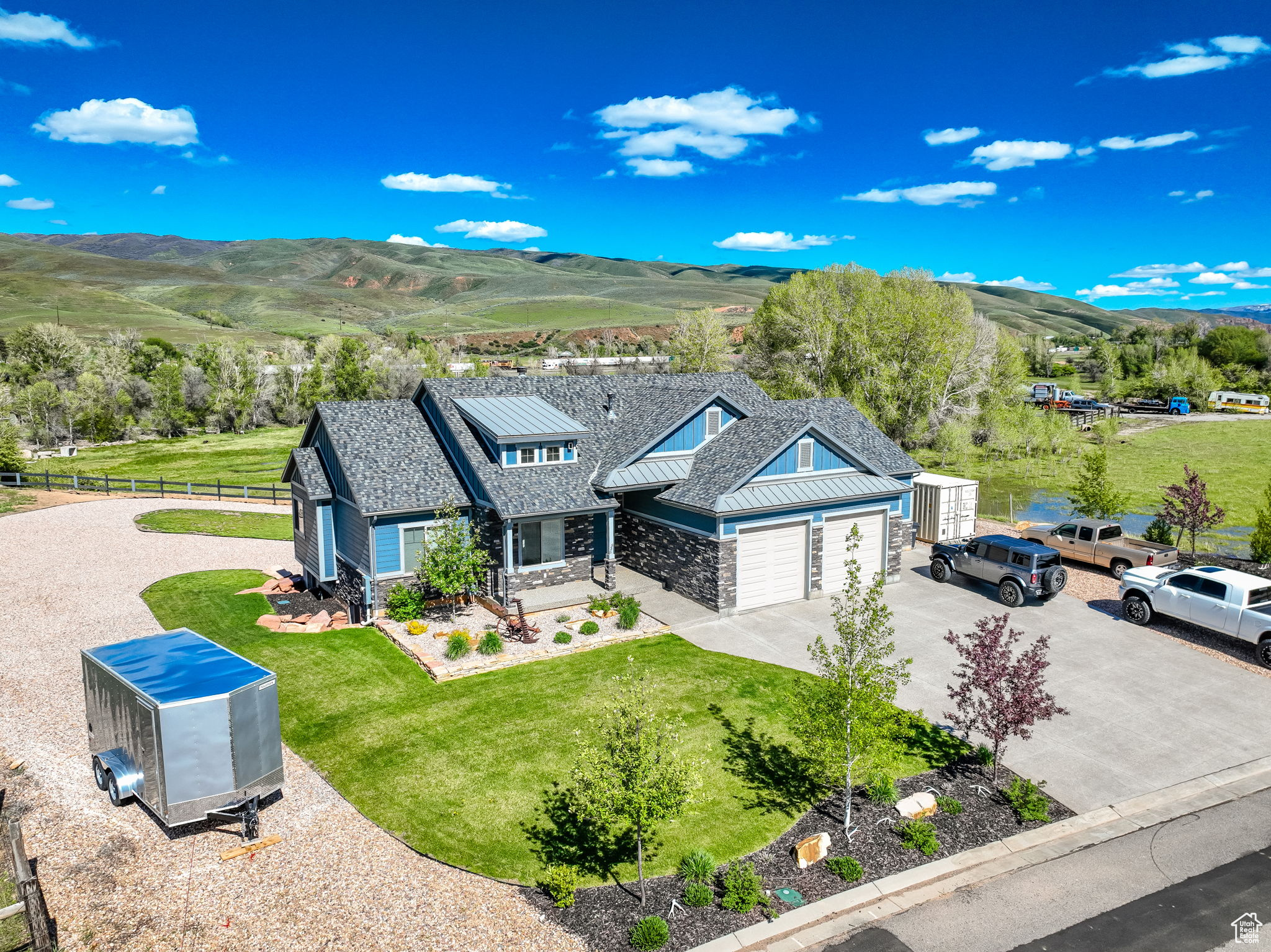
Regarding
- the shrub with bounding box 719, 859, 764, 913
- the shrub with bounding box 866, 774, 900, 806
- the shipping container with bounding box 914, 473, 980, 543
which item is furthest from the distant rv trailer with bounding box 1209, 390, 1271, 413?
the shrub with bounding box 719, 859, 764, 913

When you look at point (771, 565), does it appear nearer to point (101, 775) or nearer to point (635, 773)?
point (635, 773)

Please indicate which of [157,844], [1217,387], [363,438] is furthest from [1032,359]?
[157,844]

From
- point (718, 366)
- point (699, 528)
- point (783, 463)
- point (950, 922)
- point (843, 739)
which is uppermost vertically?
point (718, 366)

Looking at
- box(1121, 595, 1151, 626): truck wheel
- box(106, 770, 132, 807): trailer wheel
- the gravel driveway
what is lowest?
the gravel driveway

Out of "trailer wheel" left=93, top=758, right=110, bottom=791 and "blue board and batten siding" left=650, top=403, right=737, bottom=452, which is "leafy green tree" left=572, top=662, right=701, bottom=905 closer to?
"trailer wheel" left=93, top=758, right=110, bottom=791

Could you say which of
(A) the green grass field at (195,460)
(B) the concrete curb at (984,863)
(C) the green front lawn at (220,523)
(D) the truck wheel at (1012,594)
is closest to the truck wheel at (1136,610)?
(D) the truck wheel at (1012,594)

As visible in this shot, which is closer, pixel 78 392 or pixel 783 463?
pixel 783 463

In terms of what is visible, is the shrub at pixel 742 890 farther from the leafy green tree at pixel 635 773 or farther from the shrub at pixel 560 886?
the shrub at pixel 560 886

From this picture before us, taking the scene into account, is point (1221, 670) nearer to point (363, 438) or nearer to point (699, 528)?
point (699, 528)
